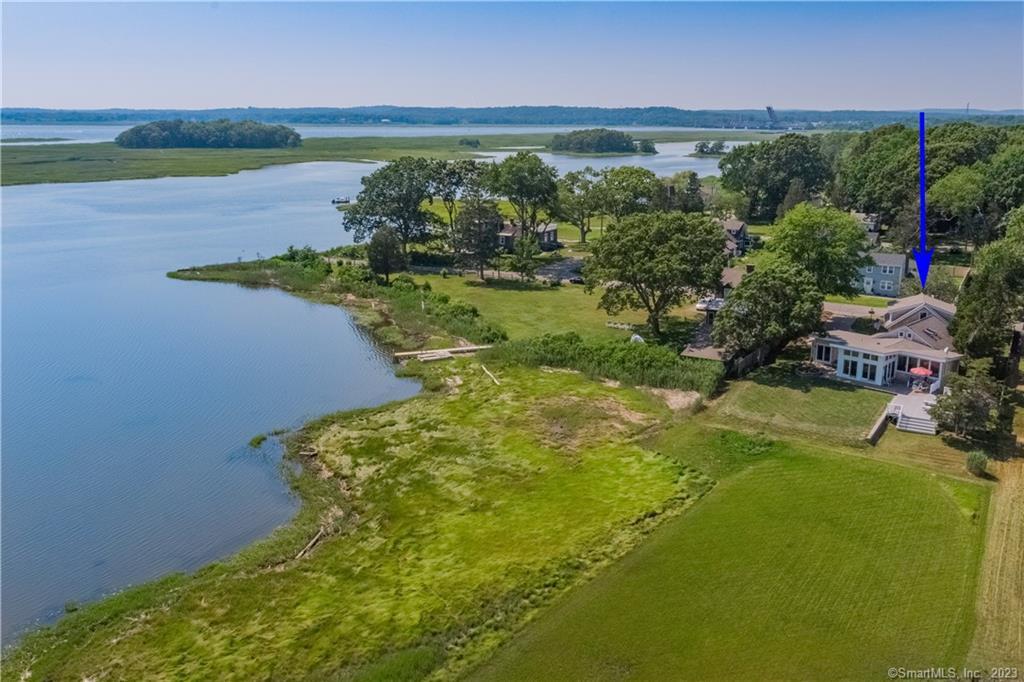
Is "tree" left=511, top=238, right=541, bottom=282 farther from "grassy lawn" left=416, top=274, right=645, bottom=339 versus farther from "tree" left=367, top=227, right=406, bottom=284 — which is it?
"tree" left=367, top=227, right=406, bottom=284

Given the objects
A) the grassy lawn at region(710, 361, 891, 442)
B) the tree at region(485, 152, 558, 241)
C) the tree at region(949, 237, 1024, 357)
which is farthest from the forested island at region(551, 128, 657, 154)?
the grassy lawn at region(710, 361, 891, 442)

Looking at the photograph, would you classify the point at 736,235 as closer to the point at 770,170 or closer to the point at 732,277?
the point at 732,277

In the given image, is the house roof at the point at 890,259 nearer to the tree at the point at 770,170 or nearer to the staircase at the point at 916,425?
the staircase at the point at 916,425

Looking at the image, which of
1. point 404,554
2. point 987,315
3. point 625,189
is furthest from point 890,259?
point 404,554

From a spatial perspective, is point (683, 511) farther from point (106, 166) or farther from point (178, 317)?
point (106, 166)

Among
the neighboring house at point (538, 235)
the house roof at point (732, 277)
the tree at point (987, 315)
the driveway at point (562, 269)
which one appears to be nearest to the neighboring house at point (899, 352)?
the tree at point (987, 315)

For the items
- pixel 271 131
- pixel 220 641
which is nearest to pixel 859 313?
pixel 220 641
